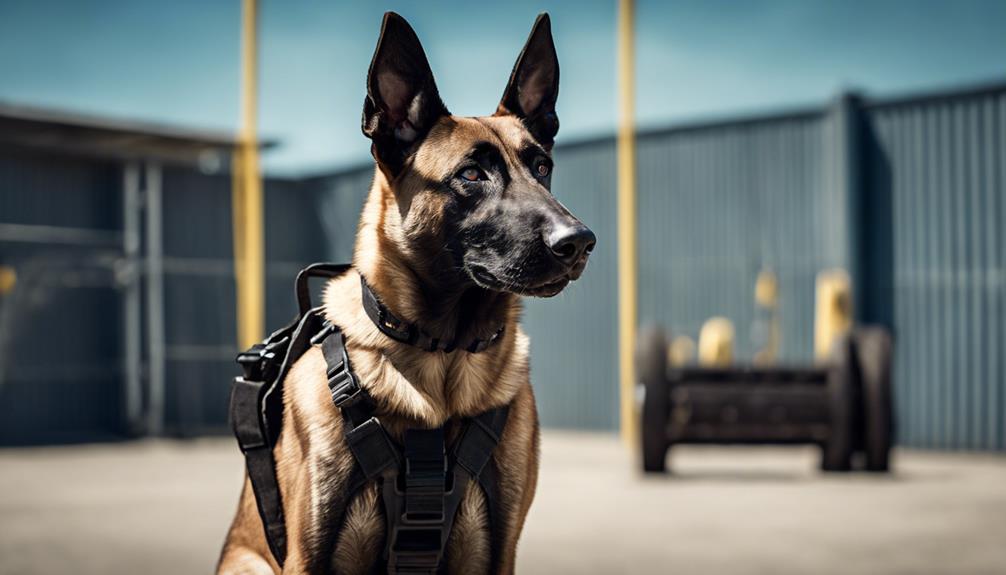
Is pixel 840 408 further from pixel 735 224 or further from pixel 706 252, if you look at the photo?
pixel 706 252

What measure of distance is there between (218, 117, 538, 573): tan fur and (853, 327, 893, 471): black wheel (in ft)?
24.7

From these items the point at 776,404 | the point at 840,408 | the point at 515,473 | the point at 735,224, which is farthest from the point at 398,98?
the point at 735,224

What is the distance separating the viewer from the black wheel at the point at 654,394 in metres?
9.84

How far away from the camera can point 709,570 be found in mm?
6023

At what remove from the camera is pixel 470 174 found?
2.82 m

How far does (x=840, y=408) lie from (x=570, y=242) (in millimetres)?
7769

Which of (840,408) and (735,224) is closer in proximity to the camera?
(840,408)

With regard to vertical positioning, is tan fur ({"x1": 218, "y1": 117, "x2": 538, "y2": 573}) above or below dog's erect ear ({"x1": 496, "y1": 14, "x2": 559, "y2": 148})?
below

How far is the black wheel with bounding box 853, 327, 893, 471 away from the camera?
32.3ft

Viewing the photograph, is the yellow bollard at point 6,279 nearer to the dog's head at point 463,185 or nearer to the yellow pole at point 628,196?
the yellow pole at point 628,196

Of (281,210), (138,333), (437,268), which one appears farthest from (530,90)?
(281,210)

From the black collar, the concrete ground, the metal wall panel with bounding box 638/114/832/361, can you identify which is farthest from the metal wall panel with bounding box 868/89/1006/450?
the black collar

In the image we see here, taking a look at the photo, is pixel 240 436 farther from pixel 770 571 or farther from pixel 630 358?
pixel 630 358

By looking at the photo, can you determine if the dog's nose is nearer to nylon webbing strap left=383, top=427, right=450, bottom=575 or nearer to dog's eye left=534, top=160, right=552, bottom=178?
→ dog's eye left=534, top=160, right=552, bottom=178
